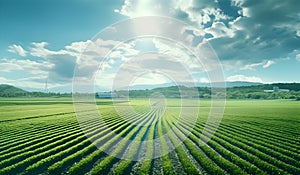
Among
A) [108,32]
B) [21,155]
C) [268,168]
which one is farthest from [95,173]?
[108,32]

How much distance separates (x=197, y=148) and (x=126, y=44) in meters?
11.6

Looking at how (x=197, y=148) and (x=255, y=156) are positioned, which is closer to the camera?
(x=255, y=156)

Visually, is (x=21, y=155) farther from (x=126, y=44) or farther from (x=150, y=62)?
(x=150, y=62)

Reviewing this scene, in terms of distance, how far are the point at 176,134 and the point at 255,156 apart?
10.2 meters

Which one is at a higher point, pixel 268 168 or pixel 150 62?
pixel 150 62

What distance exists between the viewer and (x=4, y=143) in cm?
1817

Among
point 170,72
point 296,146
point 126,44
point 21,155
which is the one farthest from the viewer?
point 170,72

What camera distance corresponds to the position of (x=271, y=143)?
64.4ft

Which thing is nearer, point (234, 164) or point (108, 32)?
point (234, 164)

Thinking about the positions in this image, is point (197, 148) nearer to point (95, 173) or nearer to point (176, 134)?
point (176, 134)

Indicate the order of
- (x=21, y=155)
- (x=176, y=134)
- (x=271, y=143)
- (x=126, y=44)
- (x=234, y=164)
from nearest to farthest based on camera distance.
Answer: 1. (x=234, y=164)
2. (x=21, y=155)
3. (x=271, y=143)
4. (x=126, y=44)
5. (x=176, y=134)

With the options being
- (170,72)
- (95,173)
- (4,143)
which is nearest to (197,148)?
(95,173)

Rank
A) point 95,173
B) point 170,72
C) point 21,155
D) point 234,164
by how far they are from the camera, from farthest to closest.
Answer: point 170,72
point 21,155
point 234,164
point 95,173

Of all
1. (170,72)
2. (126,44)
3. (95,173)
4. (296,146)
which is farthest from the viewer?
(170,72)
